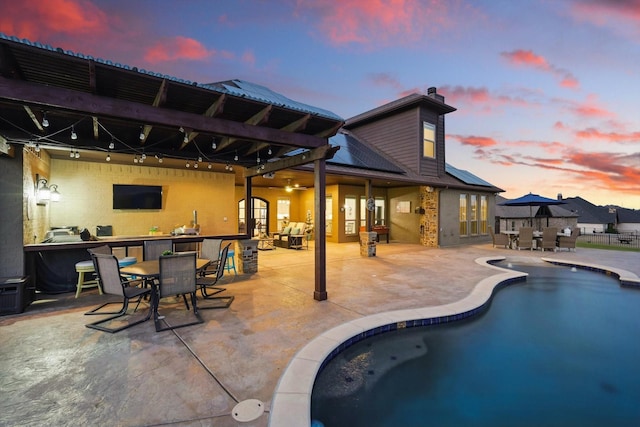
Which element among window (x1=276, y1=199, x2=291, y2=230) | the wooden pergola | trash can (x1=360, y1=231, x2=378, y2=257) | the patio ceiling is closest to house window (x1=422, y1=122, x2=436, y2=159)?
trash can (x1=360, y1=231, x2=378, y2=257)

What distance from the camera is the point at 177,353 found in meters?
2.99

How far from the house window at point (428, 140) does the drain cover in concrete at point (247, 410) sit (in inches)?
476

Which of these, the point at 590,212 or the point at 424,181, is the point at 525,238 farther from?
the point at 590,212

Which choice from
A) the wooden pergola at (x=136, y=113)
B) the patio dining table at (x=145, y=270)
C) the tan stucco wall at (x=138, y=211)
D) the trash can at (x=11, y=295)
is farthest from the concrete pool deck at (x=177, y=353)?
the tan stucco wall at (x=138, y=211)

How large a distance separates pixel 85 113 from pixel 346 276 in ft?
17.5

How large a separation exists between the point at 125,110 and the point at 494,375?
5004 millimetres

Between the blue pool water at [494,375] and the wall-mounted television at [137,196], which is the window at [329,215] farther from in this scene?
the blue pool water at [494,375]

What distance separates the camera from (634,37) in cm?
855

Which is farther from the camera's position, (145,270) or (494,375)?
(145,270)

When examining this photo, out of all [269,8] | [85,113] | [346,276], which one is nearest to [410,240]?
[346,276]

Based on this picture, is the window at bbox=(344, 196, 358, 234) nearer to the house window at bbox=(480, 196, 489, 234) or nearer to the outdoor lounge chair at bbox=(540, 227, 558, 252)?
the house window at bbox=(480, 196, 489, 234)

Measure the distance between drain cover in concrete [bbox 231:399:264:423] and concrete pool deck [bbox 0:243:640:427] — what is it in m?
0.04

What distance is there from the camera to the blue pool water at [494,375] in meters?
2.52

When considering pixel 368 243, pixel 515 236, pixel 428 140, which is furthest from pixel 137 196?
pixel 515 236
